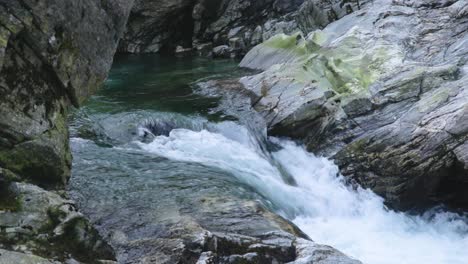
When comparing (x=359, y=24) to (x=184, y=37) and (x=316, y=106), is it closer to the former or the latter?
(x=316, y=106)

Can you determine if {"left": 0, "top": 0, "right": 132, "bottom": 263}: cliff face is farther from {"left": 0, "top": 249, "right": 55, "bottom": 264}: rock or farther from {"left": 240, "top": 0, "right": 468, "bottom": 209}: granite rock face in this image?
{"left": 240, "top": 0, "right": 468, "bottom": 209}: granite rock face

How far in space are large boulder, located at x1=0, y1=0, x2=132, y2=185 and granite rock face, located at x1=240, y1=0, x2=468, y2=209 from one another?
715 centimetres

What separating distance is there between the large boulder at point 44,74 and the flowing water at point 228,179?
4.76 ft

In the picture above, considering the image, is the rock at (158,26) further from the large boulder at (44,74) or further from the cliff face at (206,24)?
the large boulder at (44,74)

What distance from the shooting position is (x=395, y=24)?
1742 centimetres

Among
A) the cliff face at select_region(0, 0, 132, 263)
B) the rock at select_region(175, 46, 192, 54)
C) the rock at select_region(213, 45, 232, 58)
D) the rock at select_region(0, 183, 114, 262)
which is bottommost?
the rock at select_region(0, 183, 114, 262)

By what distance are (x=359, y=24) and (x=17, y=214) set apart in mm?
15186

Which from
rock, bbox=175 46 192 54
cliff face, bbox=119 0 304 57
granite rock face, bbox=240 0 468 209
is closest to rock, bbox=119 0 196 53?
cliff face, bbox=119 0 304 57

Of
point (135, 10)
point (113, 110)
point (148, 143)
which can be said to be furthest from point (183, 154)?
point (135, 10)

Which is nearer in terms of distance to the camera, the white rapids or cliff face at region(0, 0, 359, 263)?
cliff face at region(0, 0, 359, 263)

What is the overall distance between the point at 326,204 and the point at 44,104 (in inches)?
265

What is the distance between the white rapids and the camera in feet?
32.4

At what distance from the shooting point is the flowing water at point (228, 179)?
9.42 metres

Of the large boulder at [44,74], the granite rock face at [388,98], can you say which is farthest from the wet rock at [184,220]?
the granite rock face at [388,98]
